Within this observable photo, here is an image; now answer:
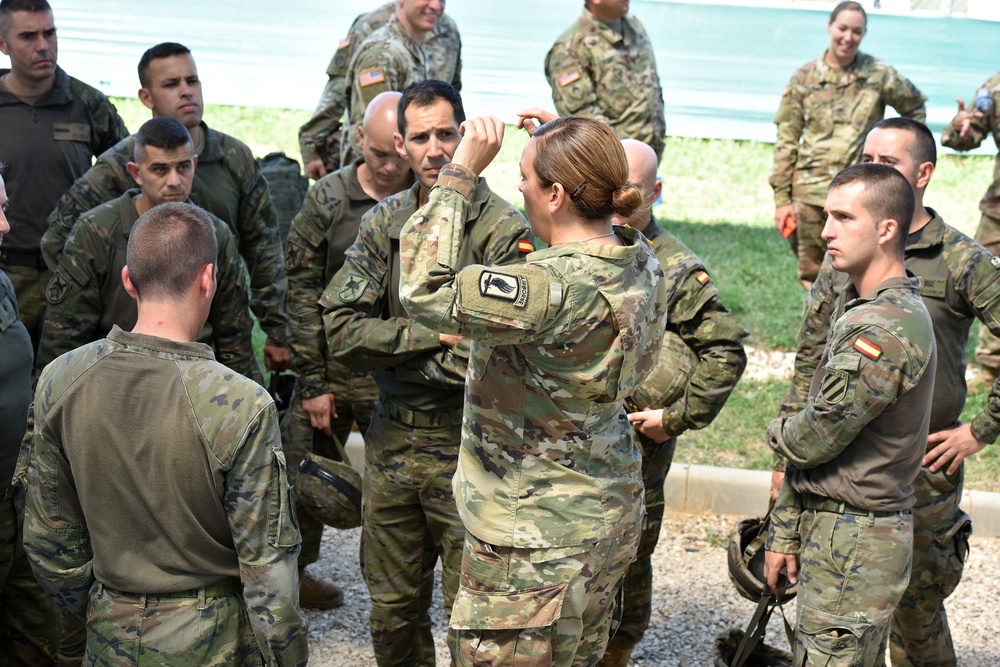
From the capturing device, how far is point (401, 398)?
167 inches

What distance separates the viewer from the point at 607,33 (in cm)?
895

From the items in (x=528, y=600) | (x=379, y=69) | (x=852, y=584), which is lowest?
(x=852, y=584)

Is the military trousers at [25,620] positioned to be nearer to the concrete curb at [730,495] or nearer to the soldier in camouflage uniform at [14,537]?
the soldier in camouflage uniform at [14,537]

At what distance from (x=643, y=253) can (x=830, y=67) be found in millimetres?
6900

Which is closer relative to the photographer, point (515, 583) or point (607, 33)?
point (515, 583)

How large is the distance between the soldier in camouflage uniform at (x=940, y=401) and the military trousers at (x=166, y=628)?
2.17m

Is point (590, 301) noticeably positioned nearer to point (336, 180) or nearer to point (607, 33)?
point (336, 180)

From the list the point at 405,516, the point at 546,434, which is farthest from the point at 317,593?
the point at 546,434

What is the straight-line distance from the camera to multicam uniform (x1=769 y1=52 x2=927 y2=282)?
9.27 metres

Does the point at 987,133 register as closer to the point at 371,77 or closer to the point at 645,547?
the point at 371,77

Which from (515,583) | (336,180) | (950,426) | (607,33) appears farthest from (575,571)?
(607,33)

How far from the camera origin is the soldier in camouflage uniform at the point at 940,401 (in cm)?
428

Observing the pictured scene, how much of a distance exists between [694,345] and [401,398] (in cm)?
121

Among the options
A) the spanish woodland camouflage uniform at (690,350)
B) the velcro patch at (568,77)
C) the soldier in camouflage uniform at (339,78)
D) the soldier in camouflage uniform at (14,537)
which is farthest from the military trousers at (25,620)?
the velcro patch at (568,77)
